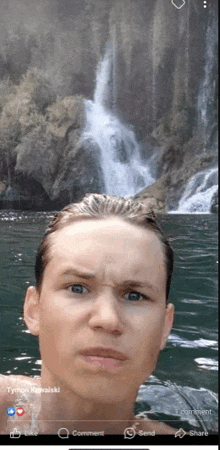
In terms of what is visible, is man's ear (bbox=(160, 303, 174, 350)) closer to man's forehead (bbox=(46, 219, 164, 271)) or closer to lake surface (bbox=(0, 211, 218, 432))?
lake surface (bbox=(0, 211, 218, 432))

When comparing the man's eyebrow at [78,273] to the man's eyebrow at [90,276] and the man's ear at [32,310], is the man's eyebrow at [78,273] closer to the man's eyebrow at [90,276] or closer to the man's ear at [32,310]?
the man's eyebrow at [90,276]

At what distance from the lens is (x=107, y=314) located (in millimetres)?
1033

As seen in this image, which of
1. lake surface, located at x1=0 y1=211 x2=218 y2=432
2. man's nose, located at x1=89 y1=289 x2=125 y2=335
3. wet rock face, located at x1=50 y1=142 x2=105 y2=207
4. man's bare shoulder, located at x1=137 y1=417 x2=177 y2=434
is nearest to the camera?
man's nose, located at x1=89 y1=289 x2=125 y2=335

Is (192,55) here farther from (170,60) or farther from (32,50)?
(32,50)

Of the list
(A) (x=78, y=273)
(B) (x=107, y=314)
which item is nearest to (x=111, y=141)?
(A) (x=78, y=273)

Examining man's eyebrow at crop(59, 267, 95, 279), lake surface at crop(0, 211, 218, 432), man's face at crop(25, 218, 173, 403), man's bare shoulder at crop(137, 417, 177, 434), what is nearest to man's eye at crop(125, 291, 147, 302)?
man's face at crop(25, 218, 173, 403)

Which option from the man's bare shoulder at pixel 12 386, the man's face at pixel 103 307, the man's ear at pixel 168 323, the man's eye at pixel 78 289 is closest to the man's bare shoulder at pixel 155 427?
the man's face at pixel 103 307

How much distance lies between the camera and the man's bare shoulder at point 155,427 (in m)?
1.16

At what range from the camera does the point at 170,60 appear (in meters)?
1.42

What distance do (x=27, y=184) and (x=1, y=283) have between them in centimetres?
38

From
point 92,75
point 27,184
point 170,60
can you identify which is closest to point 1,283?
point 27,184

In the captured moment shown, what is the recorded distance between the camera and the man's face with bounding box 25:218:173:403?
1.06 m

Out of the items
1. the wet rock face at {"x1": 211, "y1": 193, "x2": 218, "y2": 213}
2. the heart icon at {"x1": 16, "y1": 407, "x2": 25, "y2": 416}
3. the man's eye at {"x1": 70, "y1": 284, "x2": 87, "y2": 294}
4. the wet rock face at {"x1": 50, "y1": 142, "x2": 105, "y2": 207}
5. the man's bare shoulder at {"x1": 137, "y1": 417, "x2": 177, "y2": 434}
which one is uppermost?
the wet rock face at {"x1": 50, "y1": 142, "x2": 105, "y2": 207}

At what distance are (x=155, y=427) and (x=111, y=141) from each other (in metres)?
0.99
